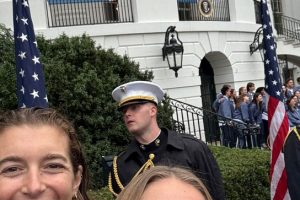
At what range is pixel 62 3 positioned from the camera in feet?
46.3

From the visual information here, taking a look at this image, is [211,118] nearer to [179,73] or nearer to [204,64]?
[179,73]

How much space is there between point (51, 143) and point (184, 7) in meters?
14.8

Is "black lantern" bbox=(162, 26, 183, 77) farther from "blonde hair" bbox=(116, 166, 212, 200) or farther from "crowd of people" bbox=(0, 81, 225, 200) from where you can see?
"blonde hair" bbox=(116, 166, 212, 200)

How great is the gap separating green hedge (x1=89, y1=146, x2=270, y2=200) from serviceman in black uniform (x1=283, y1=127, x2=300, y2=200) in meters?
2.34

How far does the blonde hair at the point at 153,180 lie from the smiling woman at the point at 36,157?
382 mm

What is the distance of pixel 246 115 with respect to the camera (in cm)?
1359

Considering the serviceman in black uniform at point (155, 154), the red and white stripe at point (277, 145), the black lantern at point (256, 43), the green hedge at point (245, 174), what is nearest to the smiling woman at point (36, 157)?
the serviceman in black uniform at point (155, 154)

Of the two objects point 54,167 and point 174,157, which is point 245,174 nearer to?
point 174,157

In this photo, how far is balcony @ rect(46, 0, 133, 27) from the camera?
14062 millimetres

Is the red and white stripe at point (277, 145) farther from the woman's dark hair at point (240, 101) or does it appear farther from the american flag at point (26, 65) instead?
the woman's dark hair at point (240, 101)

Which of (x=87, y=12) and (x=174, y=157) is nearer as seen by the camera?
(x=174, y=157)

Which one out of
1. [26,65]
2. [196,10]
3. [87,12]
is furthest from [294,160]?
[196,10]

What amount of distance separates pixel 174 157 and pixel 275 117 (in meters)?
2.74

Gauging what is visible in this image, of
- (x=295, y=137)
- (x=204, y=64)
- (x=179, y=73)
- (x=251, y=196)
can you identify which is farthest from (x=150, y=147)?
(x=204, y=64)
